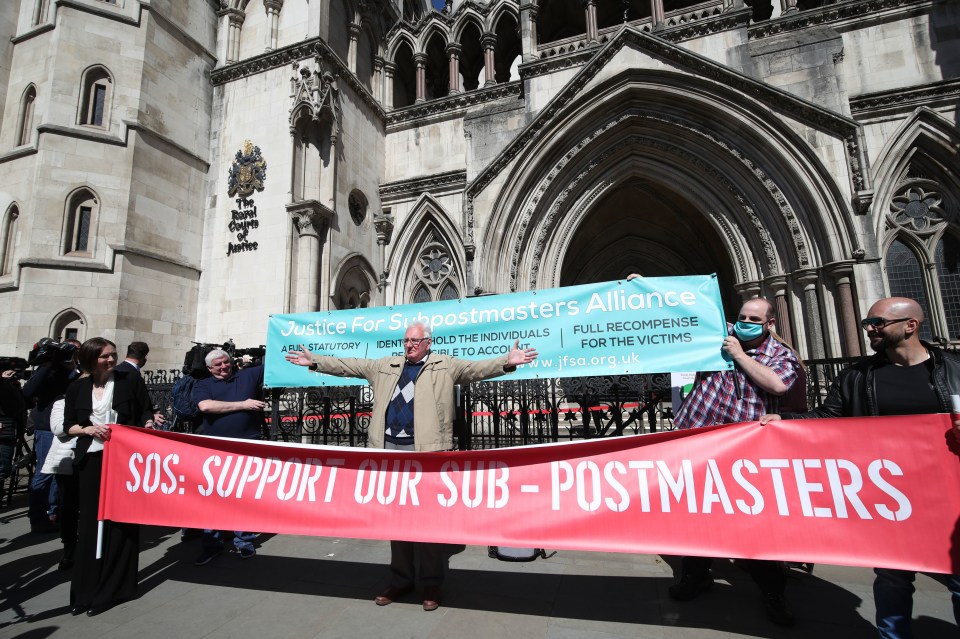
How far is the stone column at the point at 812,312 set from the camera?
35.4 ft

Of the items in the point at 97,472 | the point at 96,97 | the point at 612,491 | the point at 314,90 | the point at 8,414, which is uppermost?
the point at 314,90

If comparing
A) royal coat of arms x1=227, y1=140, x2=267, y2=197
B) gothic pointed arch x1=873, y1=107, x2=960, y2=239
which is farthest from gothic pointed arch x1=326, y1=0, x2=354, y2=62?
gothic pointed arch x1=873, y1=107, x2=960, y2=239

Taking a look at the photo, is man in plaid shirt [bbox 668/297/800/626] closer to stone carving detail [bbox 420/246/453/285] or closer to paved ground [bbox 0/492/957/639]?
paved ground [bbox 0/492/957/639]

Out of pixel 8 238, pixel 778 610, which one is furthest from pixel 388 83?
pixel 778 610

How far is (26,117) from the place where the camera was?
12148 mm

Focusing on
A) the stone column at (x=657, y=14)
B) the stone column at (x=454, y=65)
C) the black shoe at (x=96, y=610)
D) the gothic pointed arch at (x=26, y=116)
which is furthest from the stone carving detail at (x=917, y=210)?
the gothic pointed arch at (x=26, y=116)

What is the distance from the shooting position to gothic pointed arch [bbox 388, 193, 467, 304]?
14.7 m

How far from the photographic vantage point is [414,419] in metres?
3.50

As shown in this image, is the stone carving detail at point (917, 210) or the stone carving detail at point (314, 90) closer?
the stone carving detail at point (917, 210)

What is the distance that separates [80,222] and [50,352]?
366 inches

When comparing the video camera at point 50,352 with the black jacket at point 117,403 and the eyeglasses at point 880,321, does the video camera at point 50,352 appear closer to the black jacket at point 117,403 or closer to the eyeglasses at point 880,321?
the black jacket at point 117,403

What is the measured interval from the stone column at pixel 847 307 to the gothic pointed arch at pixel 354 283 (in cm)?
1226

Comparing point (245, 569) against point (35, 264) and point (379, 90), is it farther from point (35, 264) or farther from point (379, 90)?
point (379, 90)

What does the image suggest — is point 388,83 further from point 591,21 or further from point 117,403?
point 117,403
